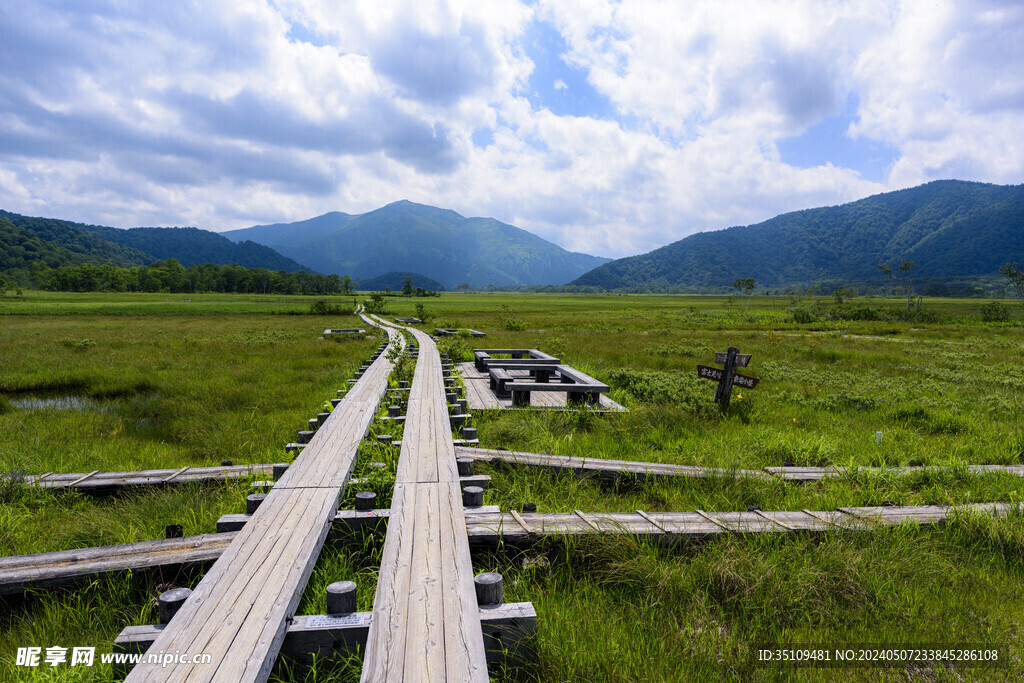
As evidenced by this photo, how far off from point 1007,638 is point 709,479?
2.56m

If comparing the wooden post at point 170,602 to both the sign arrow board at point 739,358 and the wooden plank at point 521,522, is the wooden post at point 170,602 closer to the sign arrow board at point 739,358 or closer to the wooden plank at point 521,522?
the wooden plank at point 521,522

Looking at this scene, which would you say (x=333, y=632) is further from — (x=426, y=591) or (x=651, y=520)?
(x=651, y=520)

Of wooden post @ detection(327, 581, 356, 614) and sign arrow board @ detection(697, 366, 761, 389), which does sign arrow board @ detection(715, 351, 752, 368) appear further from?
wooden post @ detection(327, 581, 356, 614)

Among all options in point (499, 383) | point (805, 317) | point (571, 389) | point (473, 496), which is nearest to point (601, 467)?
point (473, 496)

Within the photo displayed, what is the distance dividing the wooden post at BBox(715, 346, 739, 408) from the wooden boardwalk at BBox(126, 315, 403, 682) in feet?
25.9

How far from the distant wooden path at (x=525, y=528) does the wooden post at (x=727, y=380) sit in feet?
16.2

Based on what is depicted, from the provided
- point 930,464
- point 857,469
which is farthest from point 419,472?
point 930,464

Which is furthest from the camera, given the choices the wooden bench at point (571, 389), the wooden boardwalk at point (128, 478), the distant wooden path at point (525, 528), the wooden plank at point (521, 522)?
the wooden bench at point (571, 389)

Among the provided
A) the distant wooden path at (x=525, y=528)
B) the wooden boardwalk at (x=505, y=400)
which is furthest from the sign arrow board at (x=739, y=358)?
the distant wooden path at (x=525, y=528)

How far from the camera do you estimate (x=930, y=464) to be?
19.1 feet

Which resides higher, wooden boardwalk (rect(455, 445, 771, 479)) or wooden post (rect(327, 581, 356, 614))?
wooden post (rect(327, 581, 356, 614))

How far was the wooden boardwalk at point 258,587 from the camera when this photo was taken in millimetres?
2066

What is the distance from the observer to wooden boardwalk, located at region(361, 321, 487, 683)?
83.6 inches

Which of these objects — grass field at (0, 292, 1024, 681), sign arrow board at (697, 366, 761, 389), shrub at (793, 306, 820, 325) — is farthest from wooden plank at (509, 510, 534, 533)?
shrub at (793, 306, 820, 325)
